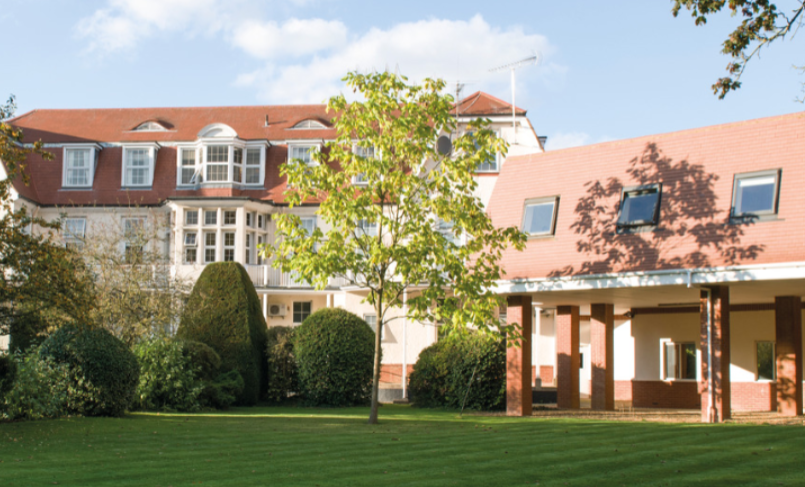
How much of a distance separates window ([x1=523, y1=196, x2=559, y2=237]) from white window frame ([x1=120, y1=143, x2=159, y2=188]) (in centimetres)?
2142

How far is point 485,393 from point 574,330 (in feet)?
12.6

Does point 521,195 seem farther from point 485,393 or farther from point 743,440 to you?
point 743,440

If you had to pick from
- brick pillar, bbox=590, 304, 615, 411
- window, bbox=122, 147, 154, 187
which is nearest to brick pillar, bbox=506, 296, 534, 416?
brick pillar, bbox=590, 304, 615, 411

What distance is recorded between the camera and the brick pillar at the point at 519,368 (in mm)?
20641

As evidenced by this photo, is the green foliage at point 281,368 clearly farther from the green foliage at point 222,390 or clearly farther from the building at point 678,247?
the building at point 678,247

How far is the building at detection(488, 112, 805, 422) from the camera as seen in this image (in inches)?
676

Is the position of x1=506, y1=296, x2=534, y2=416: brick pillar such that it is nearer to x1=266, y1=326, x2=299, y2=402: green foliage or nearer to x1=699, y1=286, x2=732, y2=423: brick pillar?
x1=699, y1=286, x2=732, y2=423: brick pillar

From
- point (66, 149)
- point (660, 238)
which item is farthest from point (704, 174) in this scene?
point (66, 149)

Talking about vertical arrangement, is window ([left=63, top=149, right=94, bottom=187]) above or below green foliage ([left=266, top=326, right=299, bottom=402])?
above

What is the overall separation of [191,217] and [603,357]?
782 inches

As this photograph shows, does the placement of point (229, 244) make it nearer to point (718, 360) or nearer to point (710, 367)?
point (710, 367)

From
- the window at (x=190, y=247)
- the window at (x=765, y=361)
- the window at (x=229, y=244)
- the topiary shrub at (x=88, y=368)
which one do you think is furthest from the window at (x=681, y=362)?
the window at (x=190, y=247)

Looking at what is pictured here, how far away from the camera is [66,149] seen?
36.6m

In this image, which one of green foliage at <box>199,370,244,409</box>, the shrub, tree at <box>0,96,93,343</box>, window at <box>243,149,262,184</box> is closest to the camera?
tree at <box>0,96,93,343</box>
